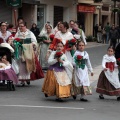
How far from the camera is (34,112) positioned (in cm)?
977

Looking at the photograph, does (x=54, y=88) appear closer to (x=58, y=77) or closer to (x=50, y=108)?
(x=58, y=77)

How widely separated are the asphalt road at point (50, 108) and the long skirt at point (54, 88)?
19cm

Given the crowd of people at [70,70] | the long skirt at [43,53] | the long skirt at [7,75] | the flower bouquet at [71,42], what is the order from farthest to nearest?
the long skirt at [43,53], the long skirt at [7,75], the flower bouquet at [71,42], the crowd of people at [70,70]

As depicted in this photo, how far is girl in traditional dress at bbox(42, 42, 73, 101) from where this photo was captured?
37.1 ft

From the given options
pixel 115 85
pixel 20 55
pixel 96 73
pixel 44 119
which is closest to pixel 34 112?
pixel 44 119

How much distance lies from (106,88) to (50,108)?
6.67ft

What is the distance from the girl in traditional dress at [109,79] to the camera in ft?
38.8

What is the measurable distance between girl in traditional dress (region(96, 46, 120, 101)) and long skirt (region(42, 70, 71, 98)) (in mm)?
956

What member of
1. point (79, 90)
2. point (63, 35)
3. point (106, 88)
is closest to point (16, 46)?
point (63, 35)

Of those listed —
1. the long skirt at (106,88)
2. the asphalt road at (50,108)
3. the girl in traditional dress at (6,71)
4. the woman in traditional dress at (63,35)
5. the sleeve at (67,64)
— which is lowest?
Result: the asphalt road at (50,108)

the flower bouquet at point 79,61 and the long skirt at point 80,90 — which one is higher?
the flower bouquet at point 79,61

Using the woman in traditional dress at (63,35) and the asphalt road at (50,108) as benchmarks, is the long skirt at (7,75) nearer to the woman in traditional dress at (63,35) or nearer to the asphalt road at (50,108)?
the asphalt road at (50,108)

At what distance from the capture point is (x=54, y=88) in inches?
447

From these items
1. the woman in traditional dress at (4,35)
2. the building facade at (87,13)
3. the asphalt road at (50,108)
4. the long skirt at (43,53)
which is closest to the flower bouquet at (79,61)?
the asphalt road at (50,108)
